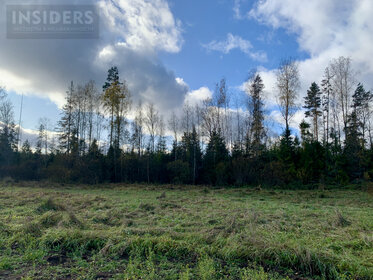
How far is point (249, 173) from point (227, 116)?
904 cm

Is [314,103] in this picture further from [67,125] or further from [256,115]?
[67,125]

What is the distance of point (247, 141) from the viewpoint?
24984mm

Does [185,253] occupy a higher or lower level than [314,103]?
lower

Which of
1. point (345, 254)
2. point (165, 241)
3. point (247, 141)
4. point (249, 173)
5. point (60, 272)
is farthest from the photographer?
point (247, 141)

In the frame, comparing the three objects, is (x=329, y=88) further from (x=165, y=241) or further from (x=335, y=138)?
(x=165, y=241)

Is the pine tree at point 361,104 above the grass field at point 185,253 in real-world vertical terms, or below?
above

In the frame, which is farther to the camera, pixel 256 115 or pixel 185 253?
pixel 256 115

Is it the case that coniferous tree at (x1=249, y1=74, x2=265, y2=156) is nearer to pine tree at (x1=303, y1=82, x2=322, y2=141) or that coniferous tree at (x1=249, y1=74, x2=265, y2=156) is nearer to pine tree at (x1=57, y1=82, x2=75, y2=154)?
pine tree at (x1=303, y1=82, x2=322, y2=141)

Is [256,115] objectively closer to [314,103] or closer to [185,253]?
[314,103]

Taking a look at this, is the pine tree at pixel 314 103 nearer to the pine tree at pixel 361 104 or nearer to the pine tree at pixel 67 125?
the pine tree at pixel 361 104

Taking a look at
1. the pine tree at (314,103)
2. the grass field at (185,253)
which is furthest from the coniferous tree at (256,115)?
the grass field at (185,253)

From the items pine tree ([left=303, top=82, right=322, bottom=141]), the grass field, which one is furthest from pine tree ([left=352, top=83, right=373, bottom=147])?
the grass field

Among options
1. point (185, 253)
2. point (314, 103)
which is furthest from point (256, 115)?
point (185, 253)

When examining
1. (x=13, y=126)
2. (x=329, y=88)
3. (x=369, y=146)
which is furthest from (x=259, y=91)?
(x=13, y=126)
